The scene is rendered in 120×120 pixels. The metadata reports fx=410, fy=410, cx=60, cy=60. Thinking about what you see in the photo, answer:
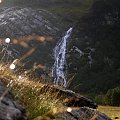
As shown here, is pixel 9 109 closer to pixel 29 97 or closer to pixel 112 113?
pixel 29 97

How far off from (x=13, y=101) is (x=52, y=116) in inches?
48.2

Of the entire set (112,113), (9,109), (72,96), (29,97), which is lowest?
(112,113)

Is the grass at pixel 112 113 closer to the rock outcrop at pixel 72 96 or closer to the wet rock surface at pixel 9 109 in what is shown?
the rock outcrop at pixel 72 96

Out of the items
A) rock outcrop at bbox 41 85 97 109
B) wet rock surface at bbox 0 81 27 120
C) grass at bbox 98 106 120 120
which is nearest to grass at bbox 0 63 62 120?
wet rock surface at bbox 0 81 27 120

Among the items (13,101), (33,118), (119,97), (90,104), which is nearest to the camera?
(13,101)

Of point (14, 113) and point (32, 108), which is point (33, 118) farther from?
point (14, 113)

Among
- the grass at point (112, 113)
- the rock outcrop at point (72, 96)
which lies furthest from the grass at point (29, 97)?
the grass at point (112, 113)

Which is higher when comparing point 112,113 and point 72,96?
point 72,96

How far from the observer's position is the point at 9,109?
937 centimetres

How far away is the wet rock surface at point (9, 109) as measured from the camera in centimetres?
883

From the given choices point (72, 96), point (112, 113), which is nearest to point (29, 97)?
point (72, 96)

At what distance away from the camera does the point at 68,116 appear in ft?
41.6

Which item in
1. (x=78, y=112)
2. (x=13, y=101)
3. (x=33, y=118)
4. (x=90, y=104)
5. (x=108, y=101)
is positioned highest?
(x=13, y=101)

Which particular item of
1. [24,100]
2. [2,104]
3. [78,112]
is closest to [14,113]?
[2,104]
